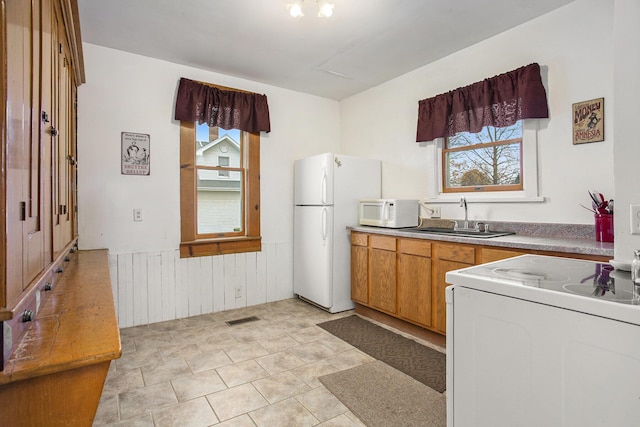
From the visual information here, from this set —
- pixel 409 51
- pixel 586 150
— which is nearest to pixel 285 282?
pixel 409 51

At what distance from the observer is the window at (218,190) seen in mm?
3621

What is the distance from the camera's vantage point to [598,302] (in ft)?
2.90

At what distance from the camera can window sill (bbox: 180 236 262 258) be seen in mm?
3623

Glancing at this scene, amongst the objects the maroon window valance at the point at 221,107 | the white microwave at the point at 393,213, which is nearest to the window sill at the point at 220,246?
the maroon window valance at the point at 221,107

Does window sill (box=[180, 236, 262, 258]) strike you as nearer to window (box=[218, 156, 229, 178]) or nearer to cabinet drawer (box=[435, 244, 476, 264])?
window (box=[218, 156, 229, 178])

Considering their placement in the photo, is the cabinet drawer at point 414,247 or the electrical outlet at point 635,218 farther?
the cabinet drawer at point 414,247

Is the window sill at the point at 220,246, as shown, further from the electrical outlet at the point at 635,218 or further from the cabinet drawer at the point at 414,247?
the electrical outlet at the point at 635,218

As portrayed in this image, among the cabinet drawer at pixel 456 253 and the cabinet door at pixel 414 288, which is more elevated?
the cabinet drawer at pixel 456 253

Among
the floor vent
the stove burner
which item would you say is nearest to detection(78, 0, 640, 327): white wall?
the floor vent

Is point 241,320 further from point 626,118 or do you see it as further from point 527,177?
point 626,118

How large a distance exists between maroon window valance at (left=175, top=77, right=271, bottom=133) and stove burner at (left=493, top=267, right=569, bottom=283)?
3252mm

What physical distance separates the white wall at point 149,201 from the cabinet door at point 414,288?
170cm

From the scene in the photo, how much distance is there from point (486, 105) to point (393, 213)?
127cm

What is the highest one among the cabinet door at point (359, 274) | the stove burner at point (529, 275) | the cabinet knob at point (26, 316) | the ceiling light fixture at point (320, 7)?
the ceiling light fixture at point (320, 7)
